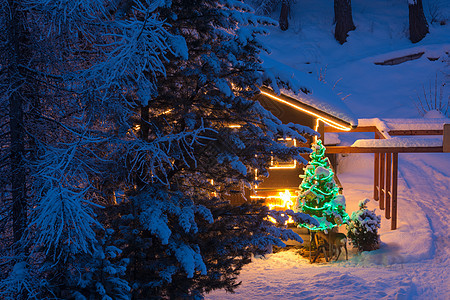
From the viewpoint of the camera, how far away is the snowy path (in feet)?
30.1

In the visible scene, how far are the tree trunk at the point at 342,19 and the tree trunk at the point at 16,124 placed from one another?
3219 centimetres

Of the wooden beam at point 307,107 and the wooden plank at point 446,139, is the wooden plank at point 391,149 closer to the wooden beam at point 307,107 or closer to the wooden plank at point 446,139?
the wooden plank at point 446,139

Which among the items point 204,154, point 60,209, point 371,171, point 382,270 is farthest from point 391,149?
point 60,209

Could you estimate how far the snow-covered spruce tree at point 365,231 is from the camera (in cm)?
1195

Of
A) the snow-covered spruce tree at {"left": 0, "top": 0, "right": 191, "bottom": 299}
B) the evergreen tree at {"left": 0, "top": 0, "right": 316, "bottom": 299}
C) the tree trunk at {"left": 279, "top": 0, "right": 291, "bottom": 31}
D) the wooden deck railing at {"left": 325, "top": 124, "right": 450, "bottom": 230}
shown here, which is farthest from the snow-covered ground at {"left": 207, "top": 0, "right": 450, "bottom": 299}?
the snow-covered spruce tree at {"left": 0, "top": 0, "right": 191, "bottom": 299}

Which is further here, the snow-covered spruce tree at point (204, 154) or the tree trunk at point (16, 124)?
the snow-covered spruce tree at point (204, 154)

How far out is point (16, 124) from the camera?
499cm

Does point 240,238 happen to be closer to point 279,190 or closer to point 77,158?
point 77,158

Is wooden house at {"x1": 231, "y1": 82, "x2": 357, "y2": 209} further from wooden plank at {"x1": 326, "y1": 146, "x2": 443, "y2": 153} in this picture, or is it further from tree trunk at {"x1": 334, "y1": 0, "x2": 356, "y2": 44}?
tree trunk at {"x1": 334, "y1": 0, "x2": 356, "y2": 44}

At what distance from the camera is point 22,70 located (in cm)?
508

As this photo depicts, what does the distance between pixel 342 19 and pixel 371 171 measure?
17122 millimetres

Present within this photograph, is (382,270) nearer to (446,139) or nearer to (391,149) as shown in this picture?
(391,149)

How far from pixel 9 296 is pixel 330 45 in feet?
107

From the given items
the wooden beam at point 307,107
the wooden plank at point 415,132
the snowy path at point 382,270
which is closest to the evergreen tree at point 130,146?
the snowy path at point 382,270
